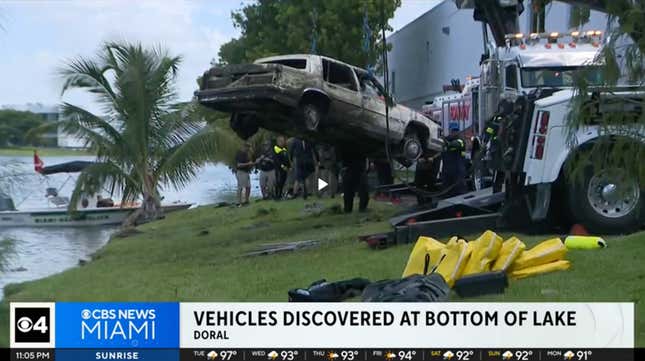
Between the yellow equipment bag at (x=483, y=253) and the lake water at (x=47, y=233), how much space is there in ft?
10.8

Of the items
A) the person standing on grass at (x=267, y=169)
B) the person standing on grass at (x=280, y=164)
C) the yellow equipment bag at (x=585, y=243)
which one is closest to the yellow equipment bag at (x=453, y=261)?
the yellow equipment bag at (x=585, y=243)

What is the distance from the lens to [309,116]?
45.4 ft

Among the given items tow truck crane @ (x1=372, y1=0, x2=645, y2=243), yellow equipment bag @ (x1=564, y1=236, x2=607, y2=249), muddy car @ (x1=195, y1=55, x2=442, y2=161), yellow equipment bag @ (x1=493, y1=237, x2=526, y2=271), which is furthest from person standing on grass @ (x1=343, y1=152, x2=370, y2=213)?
yellow equipment bag @ (x1=493, y1=237, x2=526, y2=271)

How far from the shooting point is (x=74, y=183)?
57.0 feet

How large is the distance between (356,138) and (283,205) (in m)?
3.66

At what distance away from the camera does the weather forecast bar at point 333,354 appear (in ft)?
18.0

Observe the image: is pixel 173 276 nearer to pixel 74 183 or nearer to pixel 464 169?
pixel 464 169

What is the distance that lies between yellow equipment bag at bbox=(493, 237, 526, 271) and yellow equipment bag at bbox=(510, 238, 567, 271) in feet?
0.21

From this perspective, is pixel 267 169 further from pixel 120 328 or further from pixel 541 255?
pixel 120 328

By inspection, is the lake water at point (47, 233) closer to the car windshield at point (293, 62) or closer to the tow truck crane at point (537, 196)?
the car windshield at point (293, 62)

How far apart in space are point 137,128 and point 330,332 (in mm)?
12879

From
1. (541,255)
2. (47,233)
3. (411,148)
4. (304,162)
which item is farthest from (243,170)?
(541,255)

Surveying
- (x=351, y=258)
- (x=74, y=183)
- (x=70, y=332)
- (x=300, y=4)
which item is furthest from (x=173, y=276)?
(x=300, y=4)

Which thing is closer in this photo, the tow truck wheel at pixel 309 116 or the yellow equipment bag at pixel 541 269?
the yellow equipment bag at pixel 541 269
